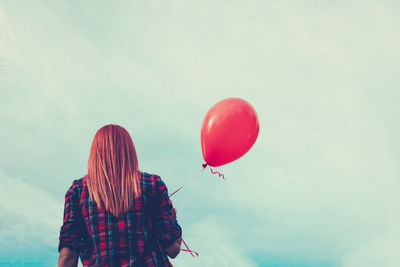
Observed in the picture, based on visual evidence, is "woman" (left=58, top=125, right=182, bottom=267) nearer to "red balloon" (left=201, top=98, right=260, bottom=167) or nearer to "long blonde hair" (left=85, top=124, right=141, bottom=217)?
"long blonde hair" (left=85, top=124, right=141, bottom=217)

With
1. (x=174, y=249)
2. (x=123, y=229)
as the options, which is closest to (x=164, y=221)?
(x=174, y=249)

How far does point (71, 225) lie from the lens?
120 inches

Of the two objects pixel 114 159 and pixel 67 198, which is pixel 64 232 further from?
pixel 114 159

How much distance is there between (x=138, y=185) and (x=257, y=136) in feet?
11.1

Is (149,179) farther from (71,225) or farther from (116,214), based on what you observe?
(71,225)

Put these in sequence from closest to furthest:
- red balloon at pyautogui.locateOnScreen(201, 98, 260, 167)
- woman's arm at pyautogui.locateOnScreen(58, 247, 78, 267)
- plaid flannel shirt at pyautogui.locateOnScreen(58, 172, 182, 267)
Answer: plaid flannel shirt at pyautogui.locateOnScreen(58, 172, 182, 267)
woman's arm at pyautogui.locateOnScreen(58, 247, 78, 267)
red balloon at pyautogui.locateOnScreen(201, 98, 260, 167)

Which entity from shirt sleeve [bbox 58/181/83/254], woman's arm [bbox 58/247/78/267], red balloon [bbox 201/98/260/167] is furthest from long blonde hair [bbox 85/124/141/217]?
red balloon [bbox 201/98/260/167]

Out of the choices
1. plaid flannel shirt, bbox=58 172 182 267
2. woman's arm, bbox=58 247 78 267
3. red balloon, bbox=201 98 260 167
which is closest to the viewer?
plaid flannel shirt, bbox=58 172 182 267

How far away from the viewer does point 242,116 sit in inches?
223

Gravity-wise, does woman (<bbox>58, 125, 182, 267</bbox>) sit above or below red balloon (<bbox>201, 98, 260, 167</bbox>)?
below

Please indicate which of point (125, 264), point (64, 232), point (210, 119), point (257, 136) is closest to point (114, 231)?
point (125, 264)

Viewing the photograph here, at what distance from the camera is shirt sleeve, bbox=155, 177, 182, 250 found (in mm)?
3082

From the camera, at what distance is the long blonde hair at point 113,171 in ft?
9.69

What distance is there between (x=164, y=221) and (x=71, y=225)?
0.75m
